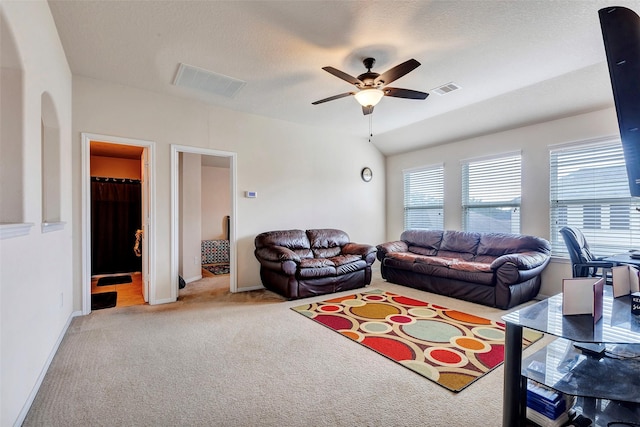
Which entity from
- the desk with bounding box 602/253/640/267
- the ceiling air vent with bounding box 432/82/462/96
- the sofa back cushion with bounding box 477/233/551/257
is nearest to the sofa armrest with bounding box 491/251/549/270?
the sofa back cushion with bounding box 477/233/551/257

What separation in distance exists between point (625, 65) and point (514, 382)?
1.63m

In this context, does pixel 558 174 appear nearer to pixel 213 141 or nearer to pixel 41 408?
pixel 213 141

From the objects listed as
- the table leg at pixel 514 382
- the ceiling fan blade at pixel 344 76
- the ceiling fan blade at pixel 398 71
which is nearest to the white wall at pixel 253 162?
the ceiling fan blade at pixel 344 76

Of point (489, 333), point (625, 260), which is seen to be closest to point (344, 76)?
point (489, 333)

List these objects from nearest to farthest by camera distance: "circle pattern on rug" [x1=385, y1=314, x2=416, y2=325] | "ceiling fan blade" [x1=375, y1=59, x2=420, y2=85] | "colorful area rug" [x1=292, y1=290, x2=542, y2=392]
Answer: "colorful area rug" [x1=292, y1=290, x2=542, y2=392] < "ceiling fan blade" [x1=375, y1=59, x2=420, y2=85] < "circle pattern on rug" [x1=385, y1=314, x2=416, y2=325]

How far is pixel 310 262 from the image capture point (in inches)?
169

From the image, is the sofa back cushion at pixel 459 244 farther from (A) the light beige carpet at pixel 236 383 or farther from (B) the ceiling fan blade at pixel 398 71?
(B) the ceiling fan blade at pixel 398 71

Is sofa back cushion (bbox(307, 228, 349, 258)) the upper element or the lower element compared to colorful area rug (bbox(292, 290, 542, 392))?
upper

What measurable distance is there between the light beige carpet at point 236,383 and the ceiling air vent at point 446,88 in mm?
2968

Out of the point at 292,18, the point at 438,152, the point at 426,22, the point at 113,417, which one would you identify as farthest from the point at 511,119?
the point at 113,417

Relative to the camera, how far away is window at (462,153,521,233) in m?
4.67

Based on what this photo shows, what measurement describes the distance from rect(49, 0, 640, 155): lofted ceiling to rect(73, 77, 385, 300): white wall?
0.88 feet

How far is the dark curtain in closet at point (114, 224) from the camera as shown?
20.0 ft

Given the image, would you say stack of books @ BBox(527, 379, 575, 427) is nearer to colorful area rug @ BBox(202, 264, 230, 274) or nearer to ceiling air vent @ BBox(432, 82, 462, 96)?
ceiling air vent @ BBox(432, 82, 462, 96)
